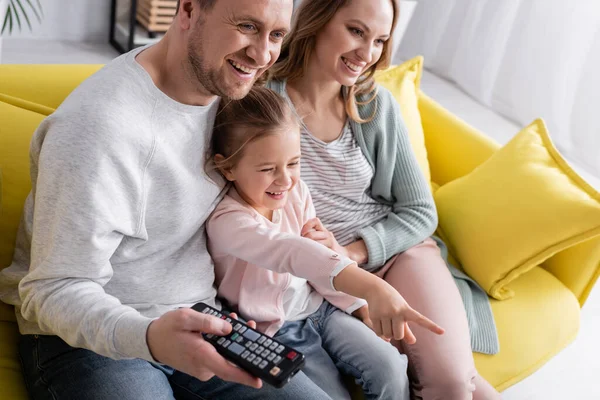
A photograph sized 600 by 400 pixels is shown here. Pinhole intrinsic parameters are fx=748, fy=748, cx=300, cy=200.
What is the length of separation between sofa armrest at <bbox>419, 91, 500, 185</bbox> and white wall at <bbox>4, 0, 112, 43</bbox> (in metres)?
2.66

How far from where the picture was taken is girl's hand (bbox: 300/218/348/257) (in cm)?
162

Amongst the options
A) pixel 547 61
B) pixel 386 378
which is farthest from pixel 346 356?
pixel 547 61

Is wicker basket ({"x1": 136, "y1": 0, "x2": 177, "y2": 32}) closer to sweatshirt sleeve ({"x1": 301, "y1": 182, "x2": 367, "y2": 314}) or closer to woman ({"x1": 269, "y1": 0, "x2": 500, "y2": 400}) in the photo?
woman ({"x1": 269, "y1": 0, "x2": 500, "y2": 400})

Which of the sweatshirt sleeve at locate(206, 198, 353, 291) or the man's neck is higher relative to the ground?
the man's neck

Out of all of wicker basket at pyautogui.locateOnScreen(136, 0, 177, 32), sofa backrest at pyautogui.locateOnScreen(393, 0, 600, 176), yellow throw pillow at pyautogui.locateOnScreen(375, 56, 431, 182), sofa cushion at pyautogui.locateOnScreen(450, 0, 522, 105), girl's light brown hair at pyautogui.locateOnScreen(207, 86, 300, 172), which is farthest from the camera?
sofa cushion at pyautogui.locateOnScreen(450, 0, 522, 105)

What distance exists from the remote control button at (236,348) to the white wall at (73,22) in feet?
11.8

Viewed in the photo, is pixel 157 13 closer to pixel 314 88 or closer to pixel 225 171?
pixel 314 88

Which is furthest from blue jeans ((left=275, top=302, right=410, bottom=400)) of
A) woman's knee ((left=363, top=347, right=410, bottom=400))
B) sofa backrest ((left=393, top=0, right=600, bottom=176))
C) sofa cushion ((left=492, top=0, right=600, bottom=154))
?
sofa cushion ((left=492, top=0, right=600, bottom=154))

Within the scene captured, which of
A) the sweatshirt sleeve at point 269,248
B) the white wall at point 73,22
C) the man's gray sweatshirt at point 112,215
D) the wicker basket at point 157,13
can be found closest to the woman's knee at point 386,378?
the sweatshirt sleeve at point 269,248

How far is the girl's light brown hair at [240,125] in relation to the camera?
1.48 m

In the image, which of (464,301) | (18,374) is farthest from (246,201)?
(464,301)

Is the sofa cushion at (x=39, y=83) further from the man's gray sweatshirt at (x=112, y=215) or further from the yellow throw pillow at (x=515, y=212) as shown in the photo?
the yellow throw pillow at (x=515, y=212)

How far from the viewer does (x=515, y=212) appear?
6.48 feet

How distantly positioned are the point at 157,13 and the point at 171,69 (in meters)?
3.08
